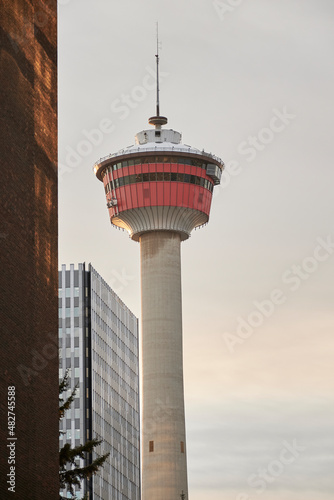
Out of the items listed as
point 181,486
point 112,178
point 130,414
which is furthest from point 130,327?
point 181,486

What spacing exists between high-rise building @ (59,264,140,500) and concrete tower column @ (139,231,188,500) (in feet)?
89.6

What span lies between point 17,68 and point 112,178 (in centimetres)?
10465

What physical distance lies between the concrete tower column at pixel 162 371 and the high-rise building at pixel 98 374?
27.3 meters

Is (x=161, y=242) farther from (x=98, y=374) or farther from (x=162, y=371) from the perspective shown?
(x=98, y=374)

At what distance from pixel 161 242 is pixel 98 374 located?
3881cm

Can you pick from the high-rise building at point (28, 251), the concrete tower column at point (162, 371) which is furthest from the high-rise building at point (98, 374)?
the high-rise building at point (28, 251)

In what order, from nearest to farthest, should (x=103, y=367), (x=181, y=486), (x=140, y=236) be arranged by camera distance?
(x=181, y=486)
(x=140, y=236)
(x=103, y=367)

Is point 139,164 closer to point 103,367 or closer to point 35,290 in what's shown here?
point 103,367

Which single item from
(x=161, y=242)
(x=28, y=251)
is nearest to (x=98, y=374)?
(x=161, y=242)

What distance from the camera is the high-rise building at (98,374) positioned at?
529 ft

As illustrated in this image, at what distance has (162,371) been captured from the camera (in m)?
130

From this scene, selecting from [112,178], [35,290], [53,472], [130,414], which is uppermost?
[112,178]

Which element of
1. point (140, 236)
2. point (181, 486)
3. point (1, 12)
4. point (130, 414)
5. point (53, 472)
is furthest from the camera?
point (130, 414)

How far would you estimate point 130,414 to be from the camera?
614ft
